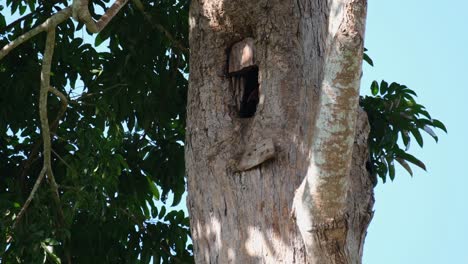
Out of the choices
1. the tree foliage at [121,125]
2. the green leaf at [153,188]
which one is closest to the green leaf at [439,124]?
the tree foliage at [121,125]

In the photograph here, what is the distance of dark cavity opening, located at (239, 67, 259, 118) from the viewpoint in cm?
504

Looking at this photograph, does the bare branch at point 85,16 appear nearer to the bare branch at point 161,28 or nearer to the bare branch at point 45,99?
the bare branch at point 45,99

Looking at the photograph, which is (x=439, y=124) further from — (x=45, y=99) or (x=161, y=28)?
(x=45, y=99)

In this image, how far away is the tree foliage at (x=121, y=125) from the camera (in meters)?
6.37

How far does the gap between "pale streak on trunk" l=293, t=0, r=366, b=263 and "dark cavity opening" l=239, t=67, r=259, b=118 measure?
103cm

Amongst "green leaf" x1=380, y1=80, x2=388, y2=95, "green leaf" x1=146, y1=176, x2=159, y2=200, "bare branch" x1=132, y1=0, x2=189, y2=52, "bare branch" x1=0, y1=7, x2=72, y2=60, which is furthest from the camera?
"green leaf" x1=146, y1=176, x2=159, y2=200

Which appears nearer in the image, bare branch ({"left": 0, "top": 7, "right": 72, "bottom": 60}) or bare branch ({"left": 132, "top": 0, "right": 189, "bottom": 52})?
bare branch ({"left": 0, "top": 7, "right": 72, "bottom": 60})

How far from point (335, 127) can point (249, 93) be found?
122 cm

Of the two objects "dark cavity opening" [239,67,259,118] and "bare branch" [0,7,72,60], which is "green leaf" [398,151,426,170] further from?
"bare branch" [0,7,72,60]

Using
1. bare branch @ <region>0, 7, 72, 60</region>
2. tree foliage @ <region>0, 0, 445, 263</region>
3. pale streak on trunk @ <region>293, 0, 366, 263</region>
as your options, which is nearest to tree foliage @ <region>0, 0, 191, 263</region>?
tree foliage @ <region>0, 0, 445, 263</region>

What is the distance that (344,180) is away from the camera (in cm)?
400

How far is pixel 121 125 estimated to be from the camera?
6.99m

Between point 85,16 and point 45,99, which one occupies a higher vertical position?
point 85,16

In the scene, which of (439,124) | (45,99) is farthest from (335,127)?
(439,124)
